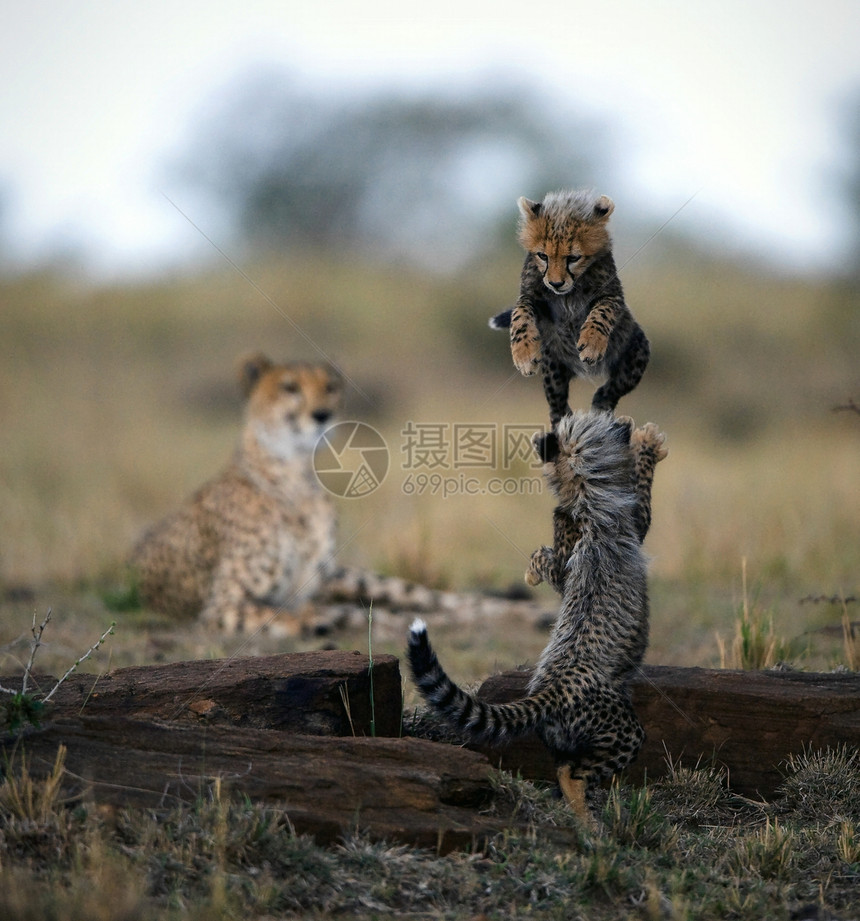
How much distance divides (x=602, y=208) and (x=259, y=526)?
473 centimetres

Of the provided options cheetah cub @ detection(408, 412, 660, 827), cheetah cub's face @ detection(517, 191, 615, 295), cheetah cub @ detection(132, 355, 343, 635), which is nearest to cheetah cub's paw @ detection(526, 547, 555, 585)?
cheetah cub @ detection(408, 412, 660, 827)

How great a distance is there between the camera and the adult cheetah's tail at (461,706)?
11.5ft

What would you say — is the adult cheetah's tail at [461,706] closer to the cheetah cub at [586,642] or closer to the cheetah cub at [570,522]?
the cheetah cub at [586,642]

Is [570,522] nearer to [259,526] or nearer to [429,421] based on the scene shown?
[259,526]

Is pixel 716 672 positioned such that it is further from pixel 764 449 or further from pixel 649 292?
pixel 649 292

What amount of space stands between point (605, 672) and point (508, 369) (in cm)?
1699

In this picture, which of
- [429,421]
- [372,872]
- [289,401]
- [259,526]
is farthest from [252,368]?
[429,421]

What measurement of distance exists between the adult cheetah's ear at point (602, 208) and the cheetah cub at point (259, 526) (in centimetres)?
440

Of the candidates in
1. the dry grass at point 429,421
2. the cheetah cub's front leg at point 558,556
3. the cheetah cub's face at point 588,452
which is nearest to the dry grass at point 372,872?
the cheetah cub's front leg at point 558,556

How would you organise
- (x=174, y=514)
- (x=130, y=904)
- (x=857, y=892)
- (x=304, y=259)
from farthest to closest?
(x=304, y=259), (x=174, y=514), (x=857, y=892), (x=130, y=904)

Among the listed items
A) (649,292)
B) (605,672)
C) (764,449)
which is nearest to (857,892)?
(605,672)

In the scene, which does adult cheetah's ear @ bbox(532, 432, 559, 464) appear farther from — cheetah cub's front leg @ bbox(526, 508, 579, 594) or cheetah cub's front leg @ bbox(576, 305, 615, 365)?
cheetah cub's front leg @ bbox(576, 305, 615, 365)

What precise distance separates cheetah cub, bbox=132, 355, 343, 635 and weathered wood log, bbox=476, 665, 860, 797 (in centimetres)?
377

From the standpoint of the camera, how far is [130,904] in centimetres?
252
